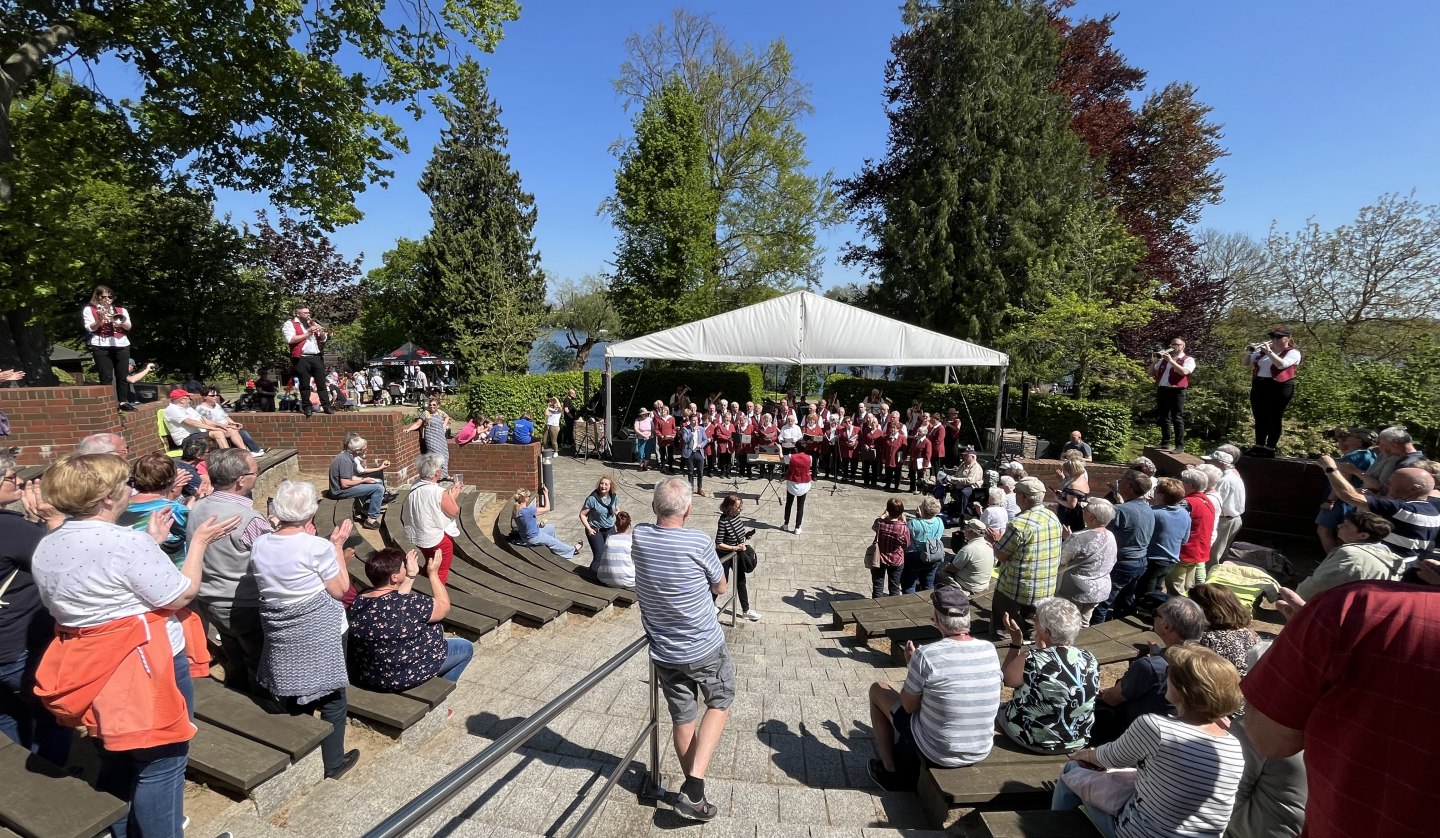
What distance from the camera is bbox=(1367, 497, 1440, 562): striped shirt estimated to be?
4336mm

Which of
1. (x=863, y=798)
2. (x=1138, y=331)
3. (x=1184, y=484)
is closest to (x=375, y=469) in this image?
(x=863, y=798)

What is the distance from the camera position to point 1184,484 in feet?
18.7

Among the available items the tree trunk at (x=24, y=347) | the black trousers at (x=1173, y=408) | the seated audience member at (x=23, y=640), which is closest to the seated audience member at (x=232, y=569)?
the seated audience member at (x=23, y=640)

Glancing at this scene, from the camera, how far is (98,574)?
208 centimetres

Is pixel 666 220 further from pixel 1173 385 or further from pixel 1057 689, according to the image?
pixel 1057 689

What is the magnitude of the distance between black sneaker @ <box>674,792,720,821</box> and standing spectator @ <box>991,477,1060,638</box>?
120 inches

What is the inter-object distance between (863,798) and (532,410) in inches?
619

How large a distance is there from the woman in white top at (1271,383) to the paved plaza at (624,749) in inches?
287

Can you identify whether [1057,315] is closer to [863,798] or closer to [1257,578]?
[1257,578]

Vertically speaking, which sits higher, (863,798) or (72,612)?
(72,612)

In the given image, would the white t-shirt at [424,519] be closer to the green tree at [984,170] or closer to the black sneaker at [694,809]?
the black sneaker at [694,809]

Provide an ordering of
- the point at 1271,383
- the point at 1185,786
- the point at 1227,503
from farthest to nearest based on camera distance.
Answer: the point at 1271,383 < the point at 1227,503 < the point at 1185,786

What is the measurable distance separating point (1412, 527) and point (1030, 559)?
2685mm

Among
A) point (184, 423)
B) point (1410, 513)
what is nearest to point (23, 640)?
point (184, 423)
